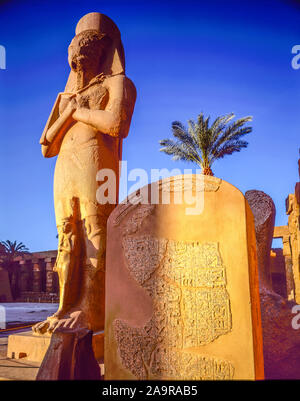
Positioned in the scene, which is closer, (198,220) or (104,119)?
(198,220)

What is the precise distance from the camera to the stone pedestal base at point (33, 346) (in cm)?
279

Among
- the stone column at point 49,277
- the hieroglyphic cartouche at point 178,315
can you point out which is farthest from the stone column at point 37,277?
the hieroglyphic cartouche at point 178,315

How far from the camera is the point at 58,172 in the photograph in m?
3.38

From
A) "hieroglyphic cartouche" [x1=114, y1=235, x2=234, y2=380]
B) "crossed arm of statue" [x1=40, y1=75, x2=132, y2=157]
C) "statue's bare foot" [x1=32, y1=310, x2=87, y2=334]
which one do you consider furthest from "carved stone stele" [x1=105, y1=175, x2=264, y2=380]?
"crossed arm of statue" [x1=40, y1=75, x2=132, y2=157]

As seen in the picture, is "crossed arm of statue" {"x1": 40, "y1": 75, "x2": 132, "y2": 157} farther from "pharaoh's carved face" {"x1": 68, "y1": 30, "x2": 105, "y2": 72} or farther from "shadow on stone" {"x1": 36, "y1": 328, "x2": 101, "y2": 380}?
"shadow on stone" {"x1": 36, "y1": 328, "x2": 101, "y2": 380}

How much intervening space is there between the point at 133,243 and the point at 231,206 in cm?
77

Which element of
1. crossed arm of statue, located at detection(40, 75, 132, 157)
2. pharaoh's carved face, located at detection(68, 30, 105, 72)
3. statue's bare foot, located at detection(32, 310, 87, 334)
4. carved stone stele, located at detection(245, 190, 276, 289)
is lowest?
statue's bare foot, located at detection(32, 310, 87, 334)

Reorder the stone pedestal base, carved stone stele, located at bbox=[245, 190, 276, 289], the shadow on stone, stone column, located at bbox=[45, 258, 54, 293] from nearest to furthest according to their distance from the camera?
the shadow on stone → the stone pedestal base → carved stone stele, located at bbox=[245, 190, 276, 289] → stone column, located at bbox=[45, 258, 54, 293]

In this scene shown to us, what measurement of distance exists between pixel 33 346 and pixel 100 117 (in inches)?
79.9

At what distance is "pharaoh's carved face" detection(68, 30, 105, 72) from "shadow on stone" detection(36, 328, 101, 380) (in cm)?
254

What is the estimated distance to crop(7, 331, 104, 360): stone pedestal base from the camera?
2.79 m
